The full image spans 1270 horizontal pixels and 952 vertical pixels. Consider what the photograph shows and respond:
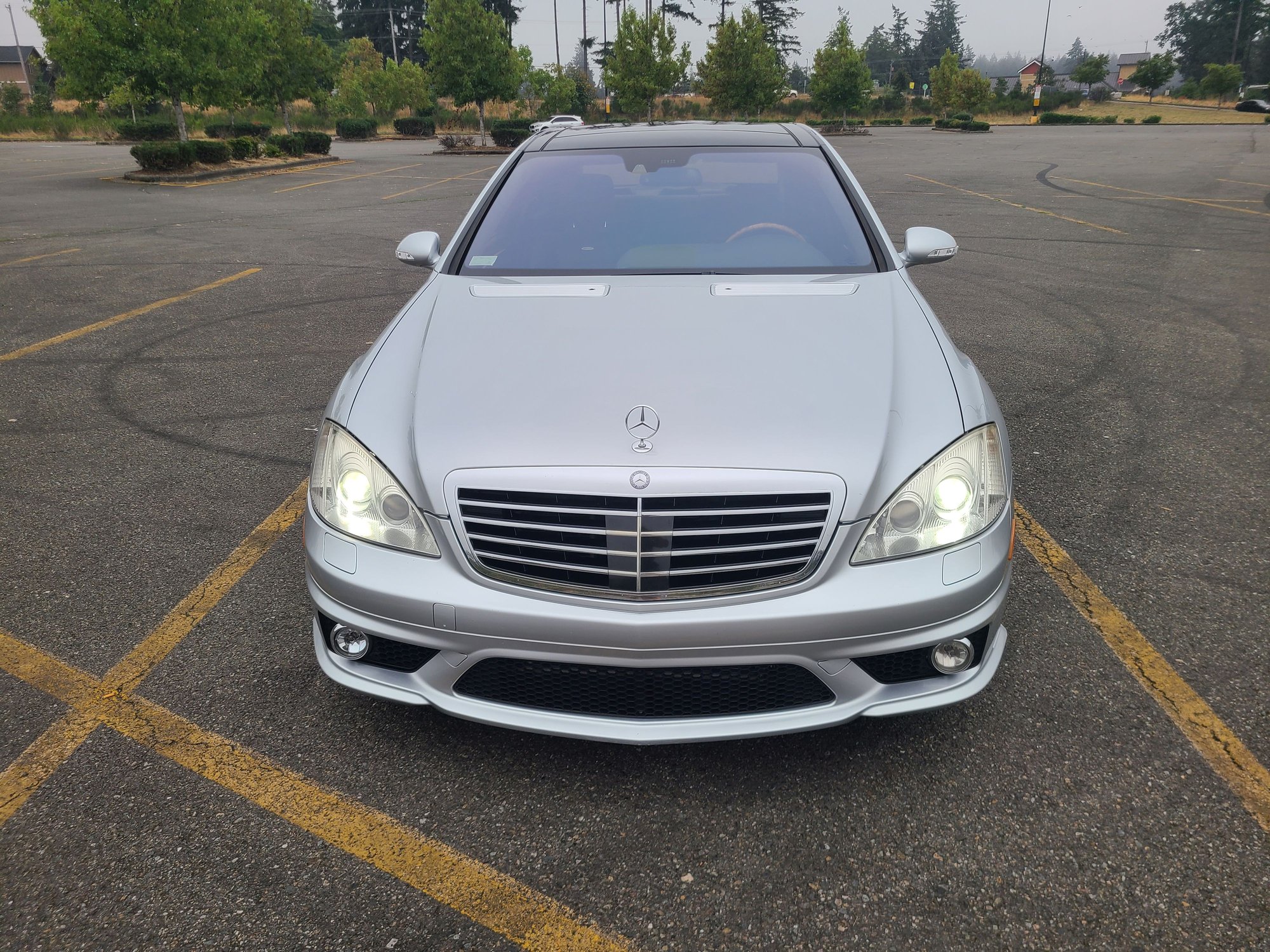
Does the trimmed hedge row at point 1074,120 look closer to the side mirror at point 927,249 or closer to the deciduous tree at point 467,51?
the deciduous tree at point 467,51

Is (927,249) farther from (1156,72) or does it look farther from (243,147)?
(1156,72)

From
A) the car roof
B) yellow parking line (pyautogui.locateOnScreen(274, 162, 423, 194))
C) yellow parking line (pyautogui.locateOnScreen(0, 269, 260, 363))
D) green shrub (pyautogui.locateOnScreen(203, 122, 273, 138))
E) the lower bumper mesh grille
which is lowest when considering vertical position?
yellow parking line (pyautogui.locateOnScreen(0, 269, 260, 363))

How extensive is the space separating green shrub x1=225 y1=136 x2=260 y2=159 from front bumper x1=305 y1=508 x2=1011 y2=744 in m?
24.3

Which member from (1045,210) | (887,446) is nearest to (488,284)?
(887,446)

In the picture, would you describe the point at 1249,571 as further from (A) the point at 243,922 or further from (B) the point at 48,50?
(B) the point at 48,50

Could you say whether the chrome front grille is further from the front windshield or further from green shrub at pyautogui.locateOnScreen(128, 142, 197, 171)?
green shrub at pyautogui.locateOnScreen(128, 142, 197, 171)

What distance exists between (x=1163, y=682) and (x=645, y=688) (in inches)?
68.7

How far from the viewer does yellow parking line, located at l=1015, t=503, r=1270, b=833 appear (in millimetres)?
2389

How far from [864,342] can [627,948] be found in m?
1.72

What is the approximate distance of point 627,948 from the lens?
1.95 metres

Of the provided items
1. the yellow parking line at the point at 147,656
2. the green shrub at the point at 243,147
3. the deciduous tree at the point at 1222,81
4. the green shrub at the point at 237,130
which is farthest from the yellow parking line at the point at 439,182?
the deciduous tree at the point at 1222,81

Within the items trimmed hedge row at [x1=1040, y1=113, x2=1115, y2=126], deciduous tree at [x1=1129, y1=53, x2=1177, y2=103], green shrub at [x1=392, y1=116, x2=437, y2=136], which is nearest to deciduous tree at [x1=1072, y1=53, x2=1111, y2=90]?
deciduous tree at [x1=1129, y1=53, x2=1177, y2=103]

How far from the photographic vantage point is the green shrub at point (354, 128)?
4584 centimetres

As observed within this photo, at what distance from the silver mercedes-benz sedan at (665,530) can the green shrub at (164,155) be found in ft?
69.5
